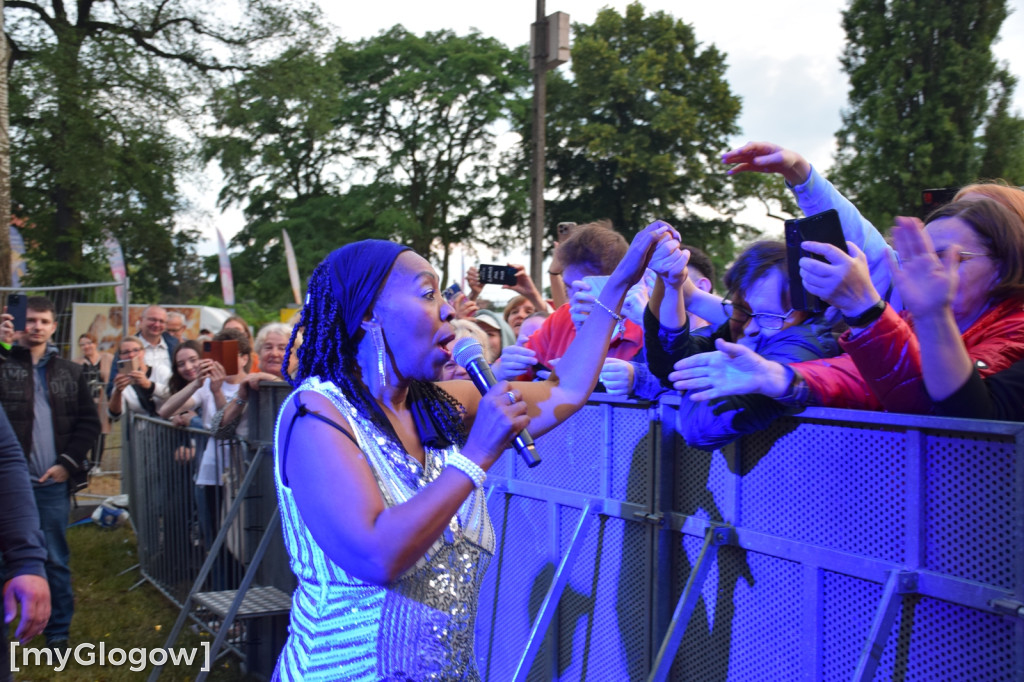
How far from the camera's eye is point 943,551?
1976 mm

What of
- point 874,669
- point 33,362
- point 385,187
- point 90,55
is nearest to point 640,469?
point 874,669

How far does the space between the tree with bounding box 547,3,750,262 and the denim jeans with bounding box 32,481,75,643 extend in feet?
98.9

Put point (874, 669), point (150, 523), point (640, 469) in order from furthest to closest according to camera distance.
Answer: point (150, 523)
point (640, 469)
point (874, 669)

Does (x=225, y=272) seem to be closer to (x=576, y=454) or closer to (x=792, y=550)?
(x=576, y=454)

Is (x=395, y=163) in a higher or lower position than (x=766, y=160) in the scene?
higher

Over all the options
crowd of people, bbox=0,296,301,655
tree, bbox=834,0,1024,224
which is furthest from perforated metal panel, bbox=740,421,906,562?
tree, bbox=834,0,1024,224

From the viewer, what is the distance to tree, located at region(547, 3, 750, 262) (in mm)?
34594

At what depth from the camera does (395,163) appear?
36656 millimetres

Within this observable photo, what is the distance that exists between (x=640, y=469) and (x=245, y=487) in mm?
3002

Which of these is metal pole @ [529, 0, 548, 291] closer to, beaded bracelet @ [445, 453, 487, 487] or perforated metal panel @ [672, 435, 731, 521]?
perforated metal panel @ [672, 435, 731, 521]

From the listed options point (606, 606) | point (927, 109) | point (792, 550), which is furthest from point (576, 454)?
point (927, 109)

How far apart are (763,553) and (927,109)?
29.9m

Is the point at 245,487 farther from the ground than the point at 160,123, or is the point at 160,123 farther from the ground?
the point at 160,123

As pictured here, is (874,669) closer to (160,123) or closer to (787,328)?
(787,328)
